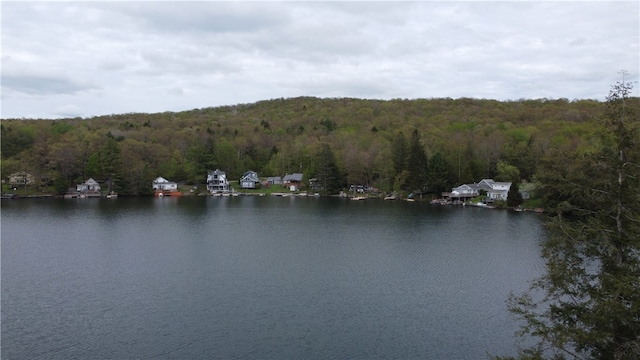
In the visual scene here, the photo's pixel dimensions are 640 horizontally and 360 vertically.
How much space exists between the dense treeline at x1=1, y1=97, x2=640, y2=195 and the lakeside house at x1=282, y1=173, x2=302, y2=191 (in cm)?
166

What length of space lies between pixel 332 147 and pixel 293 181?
9.02m

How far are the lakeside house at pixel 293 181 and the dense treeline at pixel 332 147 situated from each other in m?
1.66

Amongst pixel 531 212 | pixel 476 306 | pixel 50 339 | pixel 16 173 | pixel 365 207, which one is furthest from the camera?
pixel 16 173

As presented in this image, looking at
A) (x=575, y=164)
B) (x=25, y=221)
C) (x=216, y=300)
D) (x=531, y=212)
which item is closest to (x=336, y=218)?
(x=531, y=212)

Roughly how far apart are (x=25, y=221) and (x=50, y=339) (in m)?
30.8

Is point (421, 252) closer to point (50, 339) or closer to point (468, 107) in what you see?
point (50, 339)

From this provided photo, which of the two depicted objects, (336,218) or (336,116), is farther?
(336,116)

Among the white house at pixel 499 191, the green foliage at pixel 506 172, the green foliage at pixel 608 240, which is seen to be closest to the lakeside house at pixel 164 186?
the white house at pixel 499 191

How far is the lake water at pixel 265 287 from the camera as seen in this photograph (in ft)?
48.9

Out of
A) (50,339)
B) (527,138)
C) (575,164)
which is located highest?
(527,138)

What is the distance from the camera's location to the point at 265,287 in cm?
2058

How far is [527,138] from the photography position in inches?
2569

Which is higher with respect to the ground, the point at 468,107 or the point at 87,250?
the point at 468,107

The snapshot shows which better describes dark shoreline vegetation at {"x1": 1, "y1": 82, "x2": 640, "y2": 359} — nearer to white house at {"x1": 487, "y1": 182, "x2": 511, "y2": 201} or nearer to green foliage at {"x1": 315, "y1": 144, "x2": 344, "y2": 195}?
green foliage at {"x1": 315, "y1": 144, "x2": 344, "y2": 195}
